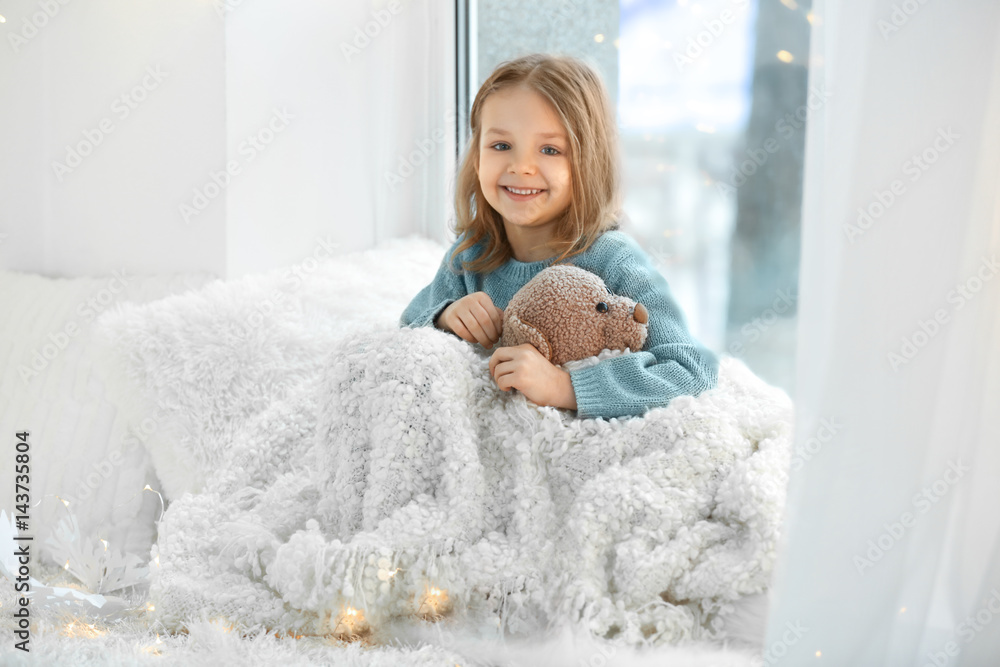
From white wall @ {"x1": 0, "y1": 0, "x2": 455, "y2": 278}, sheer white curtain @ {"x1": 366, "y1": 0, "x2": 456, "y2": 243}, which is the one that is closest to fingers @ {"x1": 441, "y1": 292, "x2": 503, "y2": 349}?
white wall @ {"x1": 0, "y1": 0, "x2": 455, "y2": 278}

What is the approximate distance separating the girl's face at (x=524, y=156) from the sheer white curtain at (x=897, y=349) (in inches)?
21.7

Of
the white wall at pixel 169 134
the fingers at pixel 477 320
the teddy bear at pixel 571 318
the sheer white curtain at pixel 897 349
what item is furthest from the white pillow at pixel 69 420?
the sheer white curtain at pixel 897 349

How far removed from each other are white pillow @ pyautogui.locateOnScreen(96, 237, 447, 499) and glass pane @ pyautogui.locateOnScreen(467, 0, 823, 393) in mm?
595

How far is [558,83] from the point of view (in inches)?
46.0

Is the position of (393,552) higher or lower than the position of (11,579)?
higher

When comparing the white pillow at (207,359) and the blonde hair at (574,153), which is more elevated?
the blonde hair at (574,153)

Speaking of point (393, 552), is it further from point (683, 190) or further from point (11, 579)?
point (683, 190)

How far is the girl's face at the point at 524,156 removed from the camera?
1162 millimetres

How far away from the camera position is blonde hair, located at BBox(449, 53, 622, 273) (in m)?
1.17

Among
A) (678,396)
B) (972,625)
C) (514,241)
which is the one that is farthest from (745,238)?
(972,625)

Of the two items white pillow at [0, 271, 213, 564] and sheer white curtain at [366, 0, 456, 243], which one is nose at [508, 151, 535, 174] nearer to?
white pillow at [0, 271, 213, 564]

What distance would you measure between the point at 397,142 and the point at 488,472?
58.3 inches

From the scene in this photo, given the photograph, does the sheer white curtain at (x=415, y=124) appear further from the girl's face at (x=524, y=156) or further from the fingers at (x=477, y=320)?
the fingers at (x=477, y=320)

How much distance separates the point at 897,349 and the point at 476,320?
59cm
